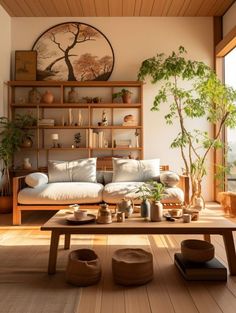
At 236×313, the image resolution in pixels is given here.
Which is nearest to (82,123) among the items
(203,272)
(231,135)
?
(231,135)

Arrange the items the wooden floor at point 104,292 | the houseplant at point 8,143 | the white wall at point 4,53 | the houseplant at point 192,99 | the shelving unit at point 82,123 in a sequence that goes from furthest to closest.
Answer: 1. the shelving unit at point 82,123
2. the white wall at point 4,53
3. the houseplant at point 8,143
4. the houseplant at point 192,99
5. the wooden floor at point 104,292

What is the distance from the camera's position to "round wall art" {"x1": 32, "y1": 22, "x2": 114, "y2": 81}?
541 centimetres

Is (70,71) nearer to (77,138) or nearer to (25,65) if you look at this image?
(25,65)

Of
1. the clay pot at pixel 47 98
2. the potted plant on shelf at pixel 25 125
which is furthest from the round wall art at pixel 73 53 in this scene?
the potted plant on shelf at pixel 25 125

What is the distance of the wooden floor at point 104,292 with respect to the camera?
185 centimetres

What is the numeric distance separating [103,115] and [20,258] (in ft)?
10.3

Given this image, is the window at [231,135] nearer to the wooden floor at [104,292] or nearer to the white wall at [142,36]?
the white wall at [142,36]

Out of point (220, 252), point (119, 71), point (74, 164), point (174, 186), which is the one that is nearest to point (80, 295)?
point (220, 252)

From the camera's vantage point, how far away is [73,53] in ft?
17.9

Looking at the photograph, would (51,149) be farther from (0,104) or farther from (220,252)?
(220,252)

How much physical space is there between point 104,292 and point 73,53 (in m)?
4.42

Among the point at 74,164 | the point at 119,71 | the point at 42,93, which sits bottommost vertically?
the point at 74,164

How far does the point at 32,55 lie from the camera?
539cm

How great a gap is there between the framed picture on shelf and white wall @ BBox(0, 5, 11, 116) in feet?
0.50
